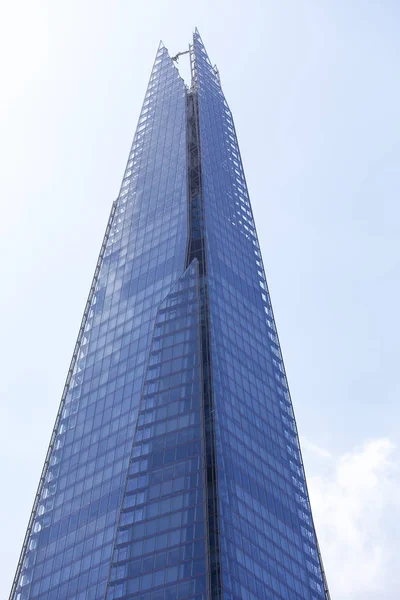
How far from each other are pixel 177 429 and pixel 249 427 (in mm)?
11900

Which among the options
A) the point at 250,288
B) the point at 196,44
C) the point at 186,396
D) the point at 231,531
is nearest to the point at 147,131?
the point at 196,44

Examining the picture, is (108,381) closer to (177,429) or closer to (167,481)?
(177,429)

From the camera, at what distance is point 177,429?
366 ft

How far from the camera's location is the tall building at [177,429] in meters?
104

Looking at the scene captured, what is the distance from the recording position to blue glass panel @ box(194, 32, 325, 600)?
106812mm

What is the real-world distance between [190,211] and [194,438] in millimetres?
43398

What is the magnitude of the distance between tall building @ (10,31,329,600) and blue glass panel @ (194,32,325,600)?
0.25m

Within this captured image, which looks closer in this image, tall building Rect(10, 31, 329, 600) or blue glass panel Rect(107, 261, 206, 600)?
blue glass panel Rect(107, 261, 206, 600)

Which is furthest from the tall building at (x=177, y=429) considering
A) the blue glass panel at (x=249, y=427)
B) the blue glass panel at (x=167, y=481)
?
the blue glass panel at (x=249, y=427)

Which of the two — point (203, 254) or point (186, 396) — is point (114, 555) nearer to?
point (186, 396)

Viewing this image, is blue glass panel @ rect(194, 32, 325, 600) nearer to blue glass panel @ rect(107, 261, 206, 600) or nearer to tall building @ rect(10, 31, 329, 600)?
tall building @ rect(10, 31, 329, 600)

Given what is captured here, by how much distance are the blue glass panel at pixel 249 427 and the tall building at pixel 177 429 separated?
255 millimetres

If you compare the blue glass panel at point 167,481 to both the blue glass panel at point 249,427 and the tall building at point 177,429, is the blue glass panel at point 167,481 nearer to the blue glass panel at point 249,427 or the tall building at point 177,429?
the tall building at point 177,429

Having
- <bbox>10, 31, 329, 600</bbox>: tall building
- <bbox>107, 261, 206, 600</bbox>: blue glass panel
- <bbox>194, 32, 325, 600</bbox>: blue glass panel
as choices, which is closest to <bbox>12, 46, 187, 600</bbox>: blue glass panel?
<bbox>10, 31, 329, 600</bbox>: tall building
